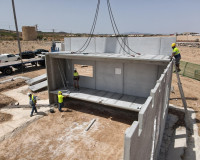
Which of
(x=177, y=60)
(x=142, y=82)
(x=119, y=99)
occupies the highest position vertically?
(x=177, y=60)

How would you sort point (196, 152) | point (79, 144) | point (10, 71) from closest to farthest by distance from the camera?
point (196, 152) → point (79, 144) → point (10, 71)

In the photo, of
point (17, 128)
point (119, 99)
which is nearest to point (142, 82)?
point (119, 99)

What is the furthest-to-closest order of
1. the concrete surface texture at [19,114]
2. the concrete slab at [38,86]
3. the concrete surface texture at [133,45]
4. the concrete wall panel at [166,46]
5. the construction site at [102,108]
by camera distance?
1. the concrete slab at [38,86]
2. the concrete surface texture at [133,45]
3. the concrete surface texture at [19,114]
4. the concrete wall panel at [166,46]
5. the construction site at [102,108]

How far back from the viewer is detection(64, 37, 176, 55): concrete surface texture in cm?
951

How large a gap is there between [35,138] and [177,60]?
9.77m

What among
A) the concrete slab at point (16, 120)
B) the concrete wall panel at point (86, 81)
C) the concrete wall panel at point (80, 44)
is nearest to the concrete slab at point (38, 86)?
the concrete slab at point (16, 120)

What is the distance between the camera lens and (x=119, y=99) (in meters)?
10.8

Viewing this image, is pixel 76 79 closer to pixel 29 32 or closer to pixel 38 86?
pixel 38 86

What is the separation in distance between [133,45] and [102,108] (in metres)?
5.22

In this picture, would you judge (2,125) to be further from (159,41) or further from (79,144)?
(159,41)

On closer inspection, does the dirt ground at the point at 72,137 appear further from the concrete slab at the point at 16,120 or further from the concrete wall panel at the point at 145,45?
the concrete wall panel at the point at 145,45

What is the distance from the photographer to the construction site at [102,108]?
7.77 meters

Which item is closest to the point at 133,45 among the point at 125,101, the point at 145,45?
the point at 145,45

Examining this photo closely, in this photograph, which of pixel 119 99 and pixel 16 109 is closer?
pixel 119 99
